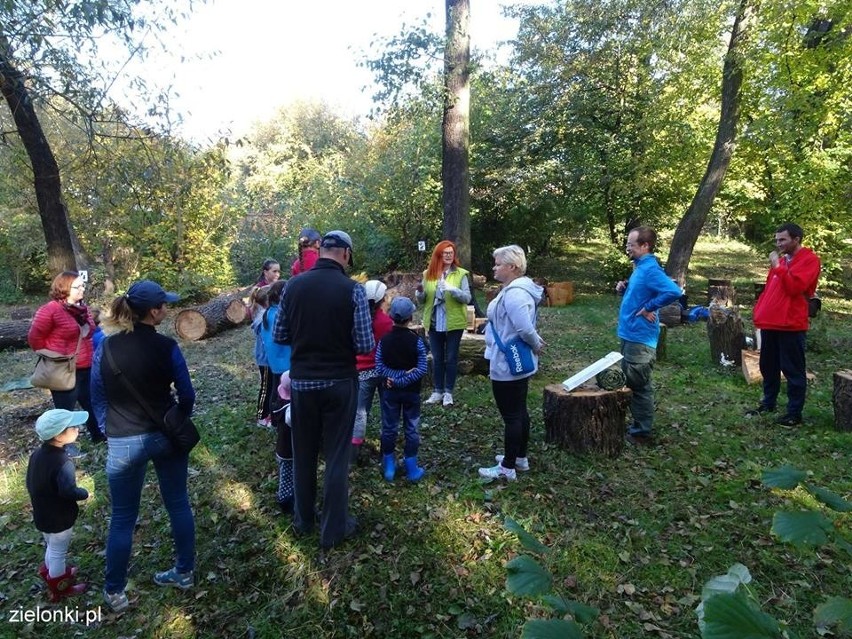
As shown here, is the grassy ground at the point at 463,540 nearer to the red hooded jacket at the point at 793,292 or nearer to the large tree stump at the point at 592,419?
the large tree stump at the point at 592,419

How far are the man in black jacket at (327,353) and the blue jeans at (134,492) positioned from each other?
709mm

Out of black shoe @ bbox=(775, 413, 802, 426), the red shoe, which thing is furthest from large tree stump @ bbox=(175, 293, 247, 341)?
black shoe @ bbox=(775, 413, 802, 426)

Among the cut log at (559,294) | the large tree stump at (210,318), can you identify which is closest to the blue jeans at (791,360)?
the cut log at (559,294)

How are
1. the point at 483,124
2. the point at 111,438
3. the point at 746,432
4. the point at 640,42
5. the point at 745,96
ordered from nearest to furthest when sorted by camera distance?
the point at 111,438 < the point at 746,432 < the point at 745,96 < the point at 640,42 < the point at 483,124

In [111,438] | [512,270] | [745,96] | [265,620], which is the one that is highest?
[745,96]

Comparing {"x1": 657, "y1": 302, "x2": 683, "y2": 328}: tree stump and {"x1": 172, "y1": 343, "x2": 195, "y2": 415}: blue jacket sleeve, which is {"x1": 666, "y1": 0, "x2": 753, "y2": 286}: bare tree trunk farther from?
{"x1": 172, "y1": 343, "x2": 195, "y2": 415}: blue jacket sleeve

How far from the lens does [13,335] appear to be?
1127cm

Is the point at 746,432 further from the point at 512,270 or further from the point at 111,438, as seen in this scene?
the point at 111,438

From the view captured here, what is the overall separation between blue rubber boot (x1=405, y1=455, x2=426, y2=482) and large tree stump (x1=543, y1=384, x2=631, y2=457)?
1.39 m

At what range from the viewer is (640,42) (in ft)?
47.0

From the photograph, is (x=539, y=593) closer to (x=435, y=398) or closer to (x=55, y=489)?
(x=55, y=489)

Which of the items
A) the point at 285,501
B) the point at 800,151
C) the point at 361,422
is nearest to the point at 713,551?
the point at 361,422

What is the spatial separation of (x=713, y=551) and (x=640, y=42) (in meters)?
14.6

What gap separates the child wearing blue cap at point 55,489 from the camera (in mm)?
3104
